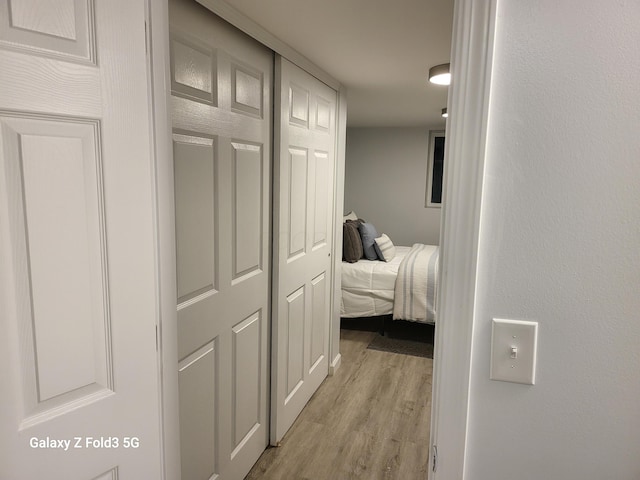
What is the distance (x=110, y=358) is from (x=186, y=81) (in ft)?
3.12

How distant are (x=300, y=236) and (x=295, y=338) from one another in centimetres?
61

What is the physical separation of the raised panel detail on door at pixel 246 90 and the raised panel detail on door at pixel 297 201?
402 millimetres

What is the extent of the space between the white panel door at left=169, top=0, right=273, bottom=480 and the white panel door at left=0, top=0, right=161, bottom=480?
0.44 meters

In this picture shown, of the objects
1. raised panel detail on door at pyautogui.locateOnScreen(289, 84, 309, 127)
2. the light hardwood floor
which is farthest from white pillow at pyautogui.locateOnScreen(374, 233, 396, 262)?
raised panel detail on door at pyautogui.locateOnScreen(289, 84, 309, 127)

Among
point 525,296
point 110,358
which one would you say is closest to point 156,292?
point 110,358

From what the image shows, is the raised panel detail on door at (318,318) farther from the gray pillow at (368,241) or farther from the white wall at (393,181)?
the white wall at (393,181)

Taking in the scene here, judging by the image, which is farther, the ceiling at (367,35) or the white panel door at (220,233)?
the ceiling at (367,35)

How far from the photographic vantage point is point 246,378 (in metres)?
2.12

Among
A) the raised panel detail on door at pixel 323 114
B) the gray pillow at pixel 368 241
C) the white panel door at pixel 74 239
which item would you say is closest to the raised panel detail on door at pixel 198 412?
the white panel door at pixel 74 239

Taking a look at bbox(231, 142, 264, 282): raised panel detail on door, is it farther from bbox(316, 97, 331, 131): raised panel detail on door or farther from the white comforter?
the white comforter

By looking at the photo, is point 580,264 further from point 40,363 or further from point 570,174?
point 40,363

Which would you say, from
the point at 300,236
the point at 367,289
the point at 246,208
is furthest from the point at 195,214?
the point at 367,289

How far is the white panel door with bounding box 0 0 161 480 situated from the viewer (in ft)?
2.84

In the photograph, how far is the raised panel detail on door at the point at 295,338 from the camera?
8.28ft
